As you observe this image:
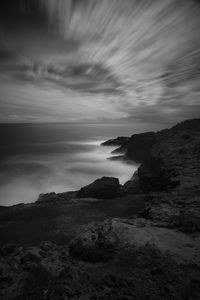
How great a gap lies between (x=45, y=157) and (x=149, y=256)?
228 feet

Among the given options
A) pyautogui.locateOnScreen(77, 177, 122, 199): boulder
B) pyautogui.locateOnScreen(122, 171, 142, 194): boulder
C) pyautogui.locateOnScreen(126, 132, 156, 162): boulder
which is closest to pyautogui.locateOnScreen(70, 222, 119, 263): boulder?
pyautogui.locateOnScreen(77, 177, 122, 199): boulder

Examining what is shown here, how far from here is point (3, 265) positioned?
333 inches

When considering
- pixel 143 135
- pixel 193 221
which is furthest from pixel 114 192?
pixel 143 135

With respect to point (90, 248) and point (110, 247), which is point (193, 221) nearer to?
point (110, 247)

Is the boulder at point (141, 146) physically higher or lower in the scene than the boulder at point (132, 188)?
higher

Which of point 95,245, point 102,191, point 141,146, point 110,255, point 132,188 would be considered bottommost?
point 132,188

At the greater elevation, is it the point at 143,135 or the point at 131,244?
the point at 143,135

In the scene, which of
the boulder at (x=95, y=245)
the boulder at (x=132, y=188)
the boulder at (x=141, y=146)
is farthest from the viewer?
the boulder at (x=141, y=146)

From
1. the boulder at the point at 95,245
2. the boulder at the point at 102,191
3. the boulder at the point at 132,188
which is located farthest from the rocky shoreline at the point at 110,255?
the boulder at the point at 132,188

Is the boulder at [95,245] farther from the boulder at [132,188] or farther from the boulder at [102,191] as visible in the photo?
the boulder at [132,188]

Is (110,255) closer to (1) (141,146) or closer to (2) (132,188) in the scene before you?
(2) (132,188)

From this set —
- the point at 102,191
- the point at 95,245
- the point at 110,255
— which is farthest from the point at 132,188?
the point at 110,255

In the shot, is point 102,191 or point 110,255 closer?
point 110,255

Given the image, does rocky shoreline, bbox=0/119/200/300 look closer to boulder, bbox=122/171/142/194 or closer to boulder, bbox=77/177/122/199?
boulder, bbox=77/177/122/199
